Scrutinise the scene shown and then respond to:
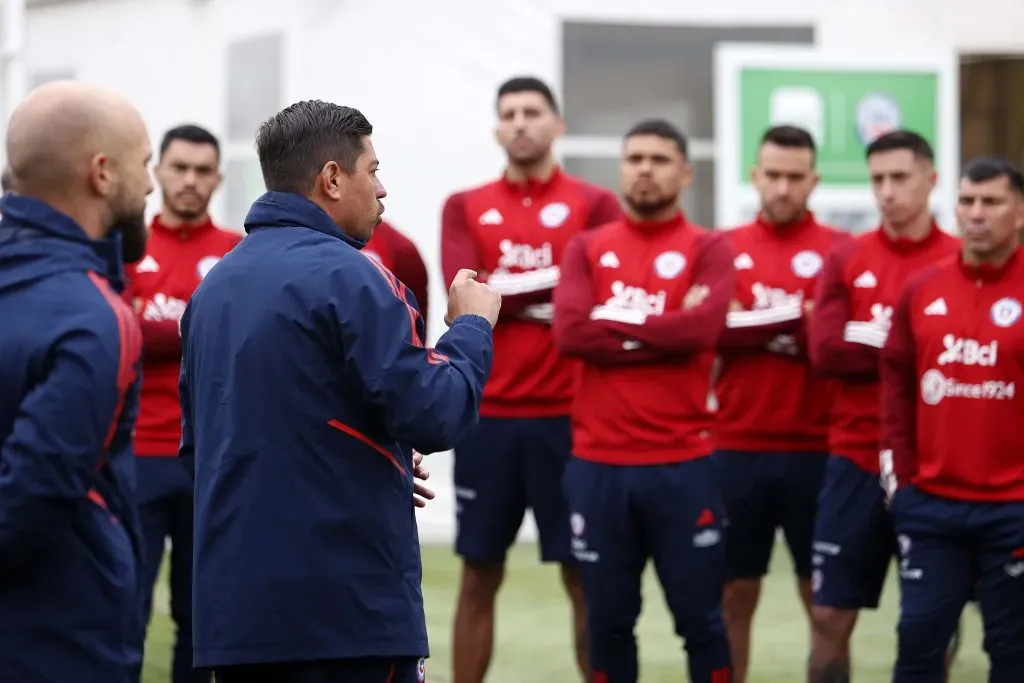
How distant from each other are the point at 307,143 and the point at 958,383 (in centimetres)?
272

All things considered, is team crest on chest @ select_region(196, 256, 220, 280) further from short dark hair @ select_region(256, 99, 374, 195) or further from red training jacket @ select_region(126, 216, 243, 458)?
short dark hair @ select_region(256, 99, 374, 195)

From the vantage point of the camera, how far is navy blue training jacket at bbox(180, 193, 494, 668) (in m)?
3.25

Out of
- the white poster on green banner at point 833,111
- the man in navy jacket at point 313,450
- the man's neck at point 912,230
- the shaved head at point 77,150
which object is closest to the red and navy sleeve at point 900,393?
the man's neck at point 912,230

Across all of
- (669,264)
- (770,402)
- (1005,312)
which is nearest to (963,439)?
(1005,312)

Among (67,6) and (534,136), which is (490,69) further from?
(534,136)

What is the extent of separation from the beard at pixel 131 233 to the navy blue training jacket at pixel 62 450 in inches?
2.1

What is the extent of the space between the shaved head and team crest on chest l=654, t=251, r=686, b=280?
3.04 m

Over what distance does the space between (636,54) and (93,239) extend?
869 centimetres

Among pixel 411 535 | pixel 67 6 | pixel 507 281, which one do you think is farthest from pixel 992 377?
pixel 67 6

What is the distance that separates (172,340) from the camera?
614 centimetres

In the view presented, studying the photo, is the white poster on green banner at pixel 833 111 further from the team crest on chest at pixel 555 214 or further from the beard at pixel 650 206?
the beard at pixel 650 206

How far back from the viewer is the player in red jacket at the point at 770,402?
664cm

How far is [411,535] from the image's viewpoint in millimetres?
3436

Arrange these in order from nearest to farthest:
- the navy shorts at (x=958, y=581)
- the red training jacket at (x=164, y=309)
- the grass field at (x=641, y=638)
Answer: the navy shorts at (x=958, y=581)
the red training jacket at (x=164, y=309)
the grass field at (x=641, y=638)
